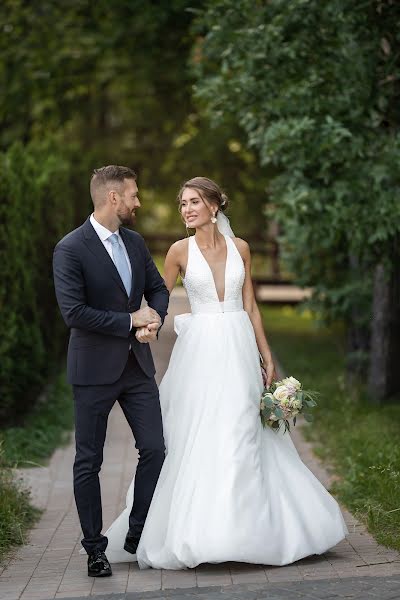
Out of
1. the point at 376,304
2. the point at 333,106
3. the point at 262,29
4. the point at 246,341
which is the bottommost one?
the point at 376,304

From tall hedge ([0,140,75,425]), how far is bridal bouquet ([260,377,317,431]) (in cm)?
442

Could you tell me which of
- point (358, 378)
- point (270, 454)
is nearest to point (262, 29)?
point (358, 378)

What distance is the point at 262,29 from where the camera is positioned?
10.3 meters

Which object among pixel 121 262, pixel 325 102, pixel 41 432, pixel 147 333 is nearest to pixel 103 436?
pixel 147 333

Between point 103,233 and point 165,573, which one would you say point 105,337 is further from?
point 165,573

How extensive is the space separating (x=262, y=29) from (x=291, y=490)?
5.48 metres

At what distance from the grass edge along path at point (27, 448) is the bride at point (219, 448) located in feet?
3.07

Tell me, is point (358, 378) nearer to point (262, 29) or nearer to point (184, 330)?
point (262, 29)

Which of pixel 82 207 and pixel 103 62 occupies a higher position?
pixel 103 62

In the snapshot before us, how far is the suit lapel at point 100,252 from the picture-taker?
19.2 ft

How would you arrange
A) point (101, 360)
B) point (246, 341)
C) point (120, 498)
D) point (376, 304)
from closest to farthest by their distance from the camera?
point (101, 360)
point (246, 341)
point (120, 498)
point (376, 304)

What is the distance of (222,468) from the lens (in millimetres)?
5996

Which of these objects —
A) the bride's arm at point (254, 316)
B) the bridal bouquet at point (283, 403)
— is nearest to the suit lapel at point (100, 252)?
the bride's arm at point (254, 316)

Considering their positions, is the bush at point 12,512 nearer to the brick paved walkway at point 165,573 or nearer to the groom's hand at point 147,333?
the brick paved walkway at point 165,573
